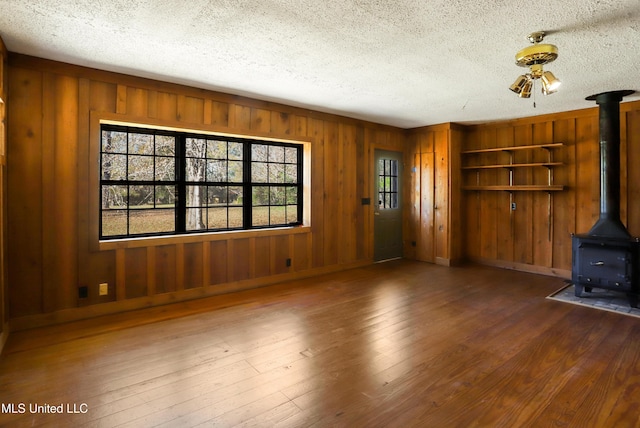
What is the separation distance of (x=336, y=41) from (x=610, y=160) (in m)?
3.70

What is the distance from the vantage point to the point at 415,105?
15.8 feet

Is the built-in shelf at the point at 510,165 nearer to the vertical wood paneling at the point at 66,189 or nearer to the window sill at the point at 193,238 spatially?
the window sill at the point at 193,238

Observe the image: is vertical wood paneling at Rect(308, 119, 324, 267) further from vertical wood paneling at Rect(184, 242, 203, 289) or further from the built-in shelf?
the built-in shelf

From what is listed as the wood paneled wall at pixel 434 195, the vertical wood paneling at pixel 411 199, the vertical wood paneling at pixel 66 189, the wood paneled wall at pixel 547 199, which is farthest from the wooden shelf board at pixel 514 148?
the vertical wood paneling at pixel 66 189

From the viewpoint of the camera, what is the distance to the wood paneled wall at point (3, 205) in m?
2.79

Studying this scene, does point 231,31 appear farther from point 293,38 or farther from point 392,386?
point 392,386

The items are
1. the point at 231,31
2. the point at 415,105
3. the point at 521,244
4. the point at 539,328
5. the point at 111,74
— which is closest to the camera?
the point at 231,31

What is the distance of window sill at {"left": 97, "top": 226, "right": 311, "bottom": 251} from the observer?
3.58 metres

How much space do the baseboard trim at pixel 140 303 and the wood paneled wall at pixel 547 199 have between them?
10.7ft

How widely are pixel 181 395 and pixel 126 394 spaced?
35 cm

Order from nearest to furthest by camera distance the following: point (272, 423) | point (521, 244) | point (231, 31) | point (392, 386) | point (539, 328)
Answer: point (272, 423), point (392, 386), point (231, 31), point (539, 328), point (521, 244)

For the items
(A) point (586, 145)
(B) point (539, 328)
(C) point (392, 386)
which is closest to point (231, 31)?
(C) point (392, 386)

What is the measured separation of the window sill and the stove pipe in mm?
3749

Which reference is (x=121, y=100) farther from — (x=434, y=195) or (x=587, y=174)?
(x=587, y=174)
